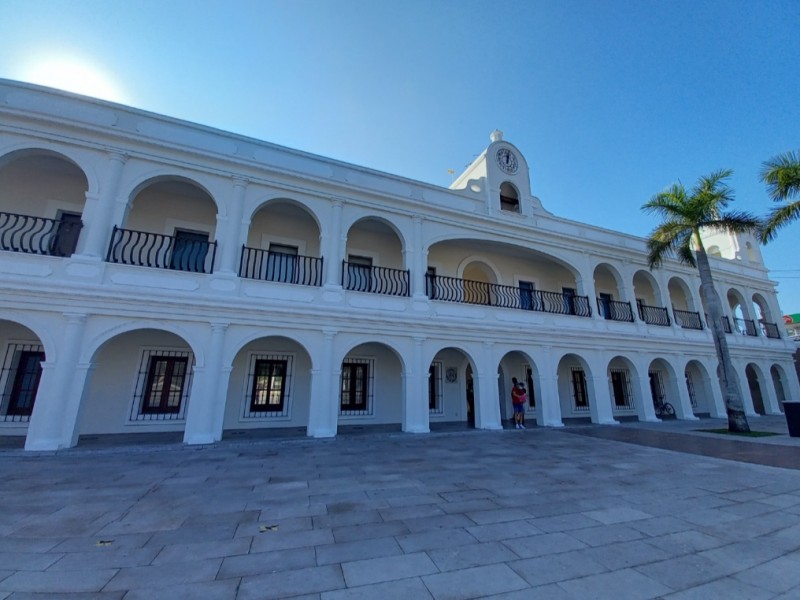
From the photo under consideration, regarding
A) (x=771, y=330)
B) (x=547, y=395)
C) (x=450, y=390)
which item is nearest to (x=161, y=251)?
(x=450, y=390)

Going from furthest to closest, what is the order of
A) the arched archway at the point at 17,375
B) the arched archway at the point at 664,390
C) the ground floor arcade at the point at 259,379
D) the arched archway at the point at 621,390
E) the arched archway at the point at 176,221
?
the arched archway at the point at 621,390 → the arched archway at the point at 664,390 → the arched archway at the point at 176,221 → the arched archway at the point at 17,375 → the ground floor arcade at the point at 259,379

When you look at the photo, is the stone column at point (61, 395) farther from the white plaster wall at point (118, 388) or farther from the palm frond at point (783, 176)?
the palm frond at point (783, 176)

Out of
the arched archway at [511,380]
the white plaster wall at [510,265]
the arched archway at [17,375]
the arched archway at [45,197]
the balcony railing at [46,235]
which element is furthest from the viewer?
the arched archway at [511,380]

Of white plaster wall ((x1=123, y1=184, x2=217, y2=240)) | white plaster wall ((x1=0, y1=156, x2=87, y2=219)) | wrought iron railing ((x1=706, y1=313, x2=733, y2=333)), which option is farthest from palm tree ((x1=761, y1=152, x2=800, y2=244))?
white plaster wall ((x1=0, y1=156, x2=87, y2=219))

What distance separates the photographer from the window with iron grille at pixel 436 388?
12.0 m

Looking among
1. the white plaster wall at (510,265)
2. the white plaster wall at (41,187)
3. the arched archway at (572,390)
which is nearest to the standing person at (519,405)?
the arched archway at (572,390)

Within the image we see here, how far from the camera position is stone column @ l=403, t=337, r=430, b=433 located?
30.7 ft

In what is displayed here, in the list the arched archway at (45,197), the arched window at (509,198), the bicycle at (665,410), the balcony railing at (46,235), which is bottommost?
the bicycle at (665,410)

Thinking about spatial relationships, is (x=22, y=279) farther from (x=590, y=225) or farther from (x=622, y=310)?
(x=622, y=310)

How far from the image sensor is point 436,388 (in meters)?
12.2

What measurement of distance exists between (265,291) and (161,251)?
11.1ft

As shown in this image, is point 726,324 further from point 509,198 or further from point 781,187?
point 509,198

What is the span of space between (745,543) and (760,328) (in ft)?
70.0

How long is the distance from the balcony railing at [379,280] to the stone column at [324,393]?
6.97ft
